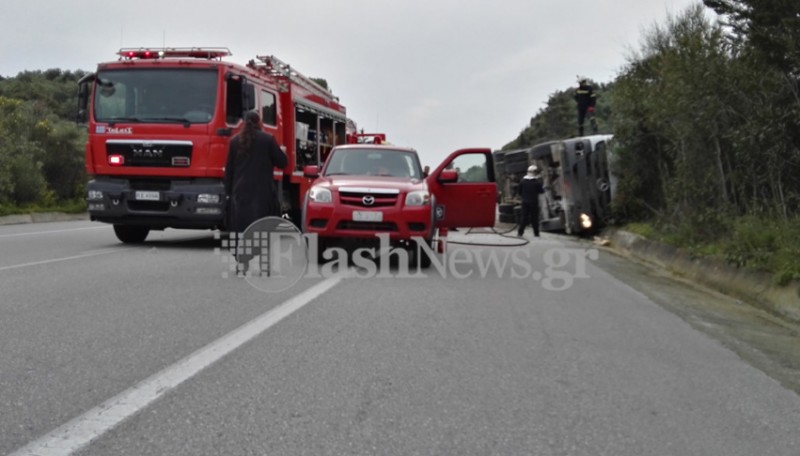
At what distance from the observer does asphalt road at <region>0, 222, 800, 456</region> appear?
4.18 m

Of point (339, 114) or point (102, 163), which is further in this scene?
point (339, 114)

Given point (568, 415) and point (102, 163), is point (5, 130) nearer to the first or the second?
point (102, 163)

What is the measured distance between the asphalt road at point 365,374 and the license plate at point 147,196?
408 centimetres

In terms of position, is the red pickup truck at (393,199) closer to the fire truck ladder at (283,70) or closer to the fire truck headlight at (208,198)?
the fire truck headlight at (208,198)

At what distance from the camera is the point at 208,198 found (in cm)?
1372

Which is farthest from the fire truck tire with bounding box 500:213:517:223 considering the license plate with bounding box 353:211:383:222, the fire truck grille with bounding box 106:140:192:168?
the license plate with bounding box 353:211:383:222

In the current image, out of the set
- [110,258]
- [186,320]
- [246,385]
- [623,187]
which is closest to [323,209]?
[110,258]

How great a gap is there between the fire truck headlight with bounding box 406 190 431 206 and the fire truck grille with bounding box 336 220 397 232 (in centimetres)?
39

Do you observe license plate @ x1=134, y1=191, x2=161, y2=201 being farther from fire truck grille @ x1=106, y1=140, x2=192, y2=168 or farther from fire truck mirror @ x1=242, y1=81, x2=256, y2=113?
fire truck mirror @ x1=242, y1=81, x2=256, y2=113

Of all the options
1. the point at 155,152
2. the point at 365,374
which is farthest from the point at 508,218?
the point at 365,374

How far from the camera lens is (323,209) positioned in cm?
1136

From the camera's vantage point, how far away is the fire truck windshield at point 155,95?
13844mm

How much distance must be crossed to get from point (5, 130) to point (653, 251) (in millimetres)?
19815

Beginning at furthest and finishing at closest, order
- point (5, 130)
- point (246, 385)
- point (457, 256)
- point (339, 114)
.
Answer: point (5, 130), point (339, 114), point (457, 256), point (246, 385)
